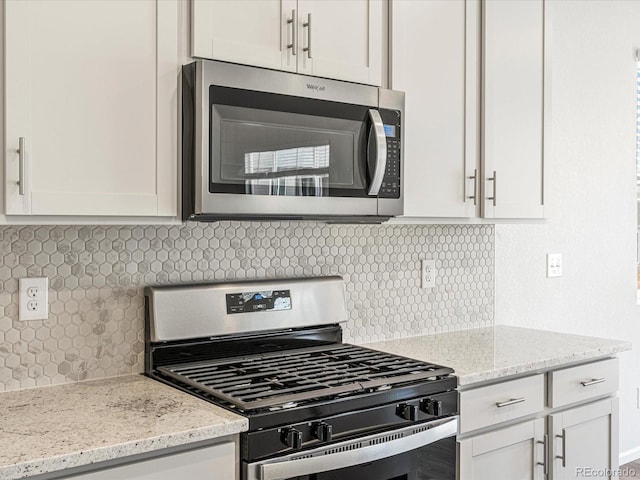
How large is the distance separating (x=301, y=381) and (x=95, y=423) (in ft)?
1.92

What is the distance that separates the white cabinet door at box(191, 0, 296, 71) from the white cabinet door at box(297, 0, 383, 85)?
0.05 m

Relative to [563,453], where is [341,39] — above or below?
above

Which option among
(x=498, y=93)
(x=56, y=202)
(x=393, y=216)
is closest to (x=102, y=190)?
(x=56, y=202)

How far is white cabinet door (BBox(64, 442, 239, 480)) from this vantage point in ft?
5.02

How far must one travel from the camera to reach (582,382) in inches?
102

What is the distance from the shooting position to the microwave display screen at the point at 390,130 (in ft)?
7.59

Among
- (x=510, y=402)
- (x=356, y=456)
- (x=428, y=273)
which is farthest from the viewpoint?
(x=428, y=273)

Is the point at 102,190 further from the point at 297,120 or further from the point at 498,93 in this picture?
the point at 498,93

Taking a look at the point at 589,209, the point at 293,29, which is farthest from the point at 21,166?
the point at 589,209

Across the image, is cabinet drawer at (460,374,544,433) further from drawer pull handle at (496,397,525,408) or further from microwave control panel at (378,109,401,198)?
microwave control panel at (378,109,401,198)

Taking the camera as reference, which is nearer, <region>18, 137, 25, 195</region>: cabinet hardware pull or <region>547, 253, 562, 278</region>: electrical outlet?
<region>18, 137, 25, 195</region>: cabinet hardware pull

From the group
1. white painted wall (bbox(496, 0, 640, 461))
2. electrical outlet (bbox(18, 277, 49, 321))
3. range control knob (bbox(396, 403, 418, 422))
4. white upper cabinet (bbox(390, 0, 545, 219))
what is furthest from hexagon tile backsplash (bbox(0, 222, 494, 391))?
range control knob (bbox(396, 403, 418, 422))

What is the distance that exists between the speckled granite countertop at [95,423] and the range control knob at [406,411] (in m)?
0.51

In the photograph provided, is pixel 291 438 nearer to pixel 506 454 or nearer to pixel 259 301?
pixel 259 301
